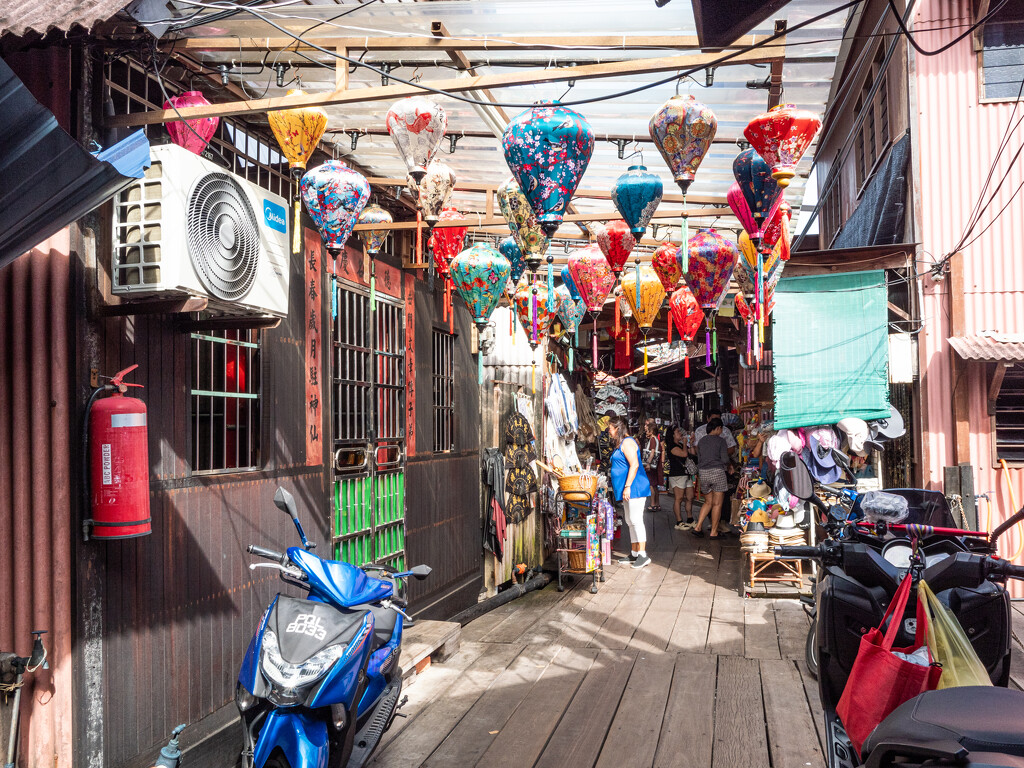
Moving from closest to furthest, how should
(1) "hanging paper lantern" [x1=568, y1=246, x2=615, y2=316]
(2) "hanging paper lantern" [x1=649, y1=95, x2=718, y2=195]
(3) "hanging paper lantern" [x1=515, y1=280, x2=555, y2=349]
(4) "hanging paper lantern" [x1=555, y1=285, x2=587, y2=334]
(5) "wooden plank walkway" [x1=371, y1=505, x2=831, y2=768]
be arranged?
(2) "hanging paper lantern" [x1=649, y1=95, x2=718, y2=195] → (5) "wooden plank walkway" [x1=371, y1=505, x2=831, y2=768] → (1) "hanging paper lantern" [x1=568, y1=246, x2=615, y2=316] → (3) "hanging paper lantern" [x1=515, y1=280, x2=555, y2=349] → (4) "hanging paper lantern" [x1=555, y1=285, x2=587, y2=334]

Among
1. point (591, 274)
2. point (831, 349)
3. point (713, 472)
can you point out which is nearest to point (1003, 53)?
point (831, 349)

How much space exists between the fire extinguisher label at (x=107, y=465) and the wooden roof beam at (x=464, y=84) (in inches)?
65.3

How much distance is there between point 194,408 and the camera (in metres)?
4.95

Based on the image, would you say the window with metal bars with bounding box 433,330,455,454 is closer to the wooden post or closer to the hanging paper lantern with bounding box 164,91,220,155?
the hanging paper lantern with bounding box 164,91,220,155

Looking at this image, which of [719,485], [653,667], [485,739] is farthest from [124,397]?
[719,485]

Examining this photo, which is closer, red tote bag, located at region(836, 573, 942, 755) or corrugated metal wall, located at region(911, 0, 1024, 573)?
red tote bag, located at region(836, 573, 942, 755)

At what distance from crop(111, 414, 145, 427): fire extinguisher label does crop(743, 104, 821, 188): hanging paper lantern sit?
147 inches

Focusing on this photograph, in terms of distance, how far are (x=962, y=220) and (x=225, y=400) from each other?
836 cm

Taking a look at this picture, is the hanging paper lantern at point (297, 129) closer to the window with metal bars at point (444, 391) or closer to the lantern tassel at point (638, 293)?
the lantern tassel at point (638, 293)

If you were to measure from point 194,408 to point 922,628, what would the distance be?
4110 millimetres

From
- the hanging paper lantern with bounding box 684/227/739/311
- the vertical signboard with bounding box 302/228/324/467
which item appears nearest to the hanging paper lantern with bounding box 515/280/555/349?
the hanging paper lantern with bounding box 684/227/739/311

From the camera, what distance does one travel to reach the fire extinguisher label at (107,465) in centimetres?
394

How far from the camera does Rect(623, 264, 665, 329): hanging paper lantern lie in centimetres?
762

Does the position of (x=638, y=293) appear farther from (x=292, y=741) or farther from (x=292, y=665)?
(x=292, y=741)
